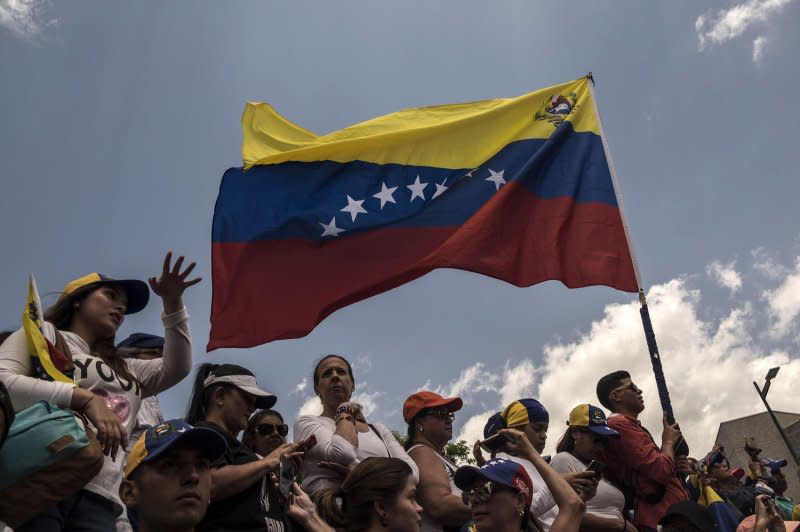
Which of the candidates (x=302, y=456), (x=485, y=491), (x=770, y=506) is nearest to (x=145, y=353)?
Answer: (x=302, y=456)

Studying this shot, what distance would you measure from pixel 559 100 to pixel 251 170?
10.7ft

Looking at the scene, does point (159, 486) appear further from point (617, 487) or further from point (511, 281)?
point (511, 281)

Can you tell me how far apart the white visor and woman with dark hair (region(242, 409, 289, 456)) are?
84 cm

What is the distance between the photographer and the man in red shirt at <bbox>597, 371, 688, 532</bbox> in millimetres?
5055

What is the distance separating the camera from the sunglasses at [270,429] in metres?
A: 5.16

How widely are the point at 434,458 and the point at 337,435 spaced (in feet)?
2.62

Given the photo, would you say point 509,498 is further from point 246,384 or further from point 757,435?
point 757,435

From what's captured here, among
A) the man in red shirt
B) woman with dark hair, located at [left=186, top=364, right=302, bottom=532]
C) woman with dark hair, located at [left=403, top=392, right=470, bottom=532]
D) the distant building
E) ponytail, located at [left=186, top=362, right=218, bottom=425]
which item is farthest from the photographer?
the distant building

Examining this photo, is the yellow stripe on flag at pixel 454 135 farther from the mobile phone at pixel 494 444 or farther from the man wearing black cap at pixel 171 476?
the man wearing black cap at pixel 171 476

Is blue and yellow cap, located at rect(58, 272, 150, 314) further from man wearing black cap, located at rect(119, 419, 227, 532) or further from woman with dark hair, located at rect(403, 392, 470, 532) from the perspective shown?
woman with dark hair, located at rect(403, 392, 470, 532)

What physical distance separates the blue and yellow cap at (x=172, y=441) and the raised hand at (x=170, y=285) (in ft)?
3.90

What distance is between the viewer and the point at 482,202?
723 centimetres

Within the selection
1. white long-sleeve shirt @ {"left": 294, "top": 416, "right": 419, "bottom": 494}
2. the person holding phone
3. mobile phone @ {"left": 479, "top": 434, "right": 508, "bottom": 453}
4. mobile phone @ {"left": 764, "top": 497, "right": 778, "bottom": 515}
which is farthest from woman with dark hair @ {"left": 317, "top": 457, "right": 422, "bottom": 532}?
mobile phone @ {"left": 764, "top": 497, "right": 778, "bottom": 515}

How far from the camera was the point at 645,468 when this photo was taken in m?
5.07
